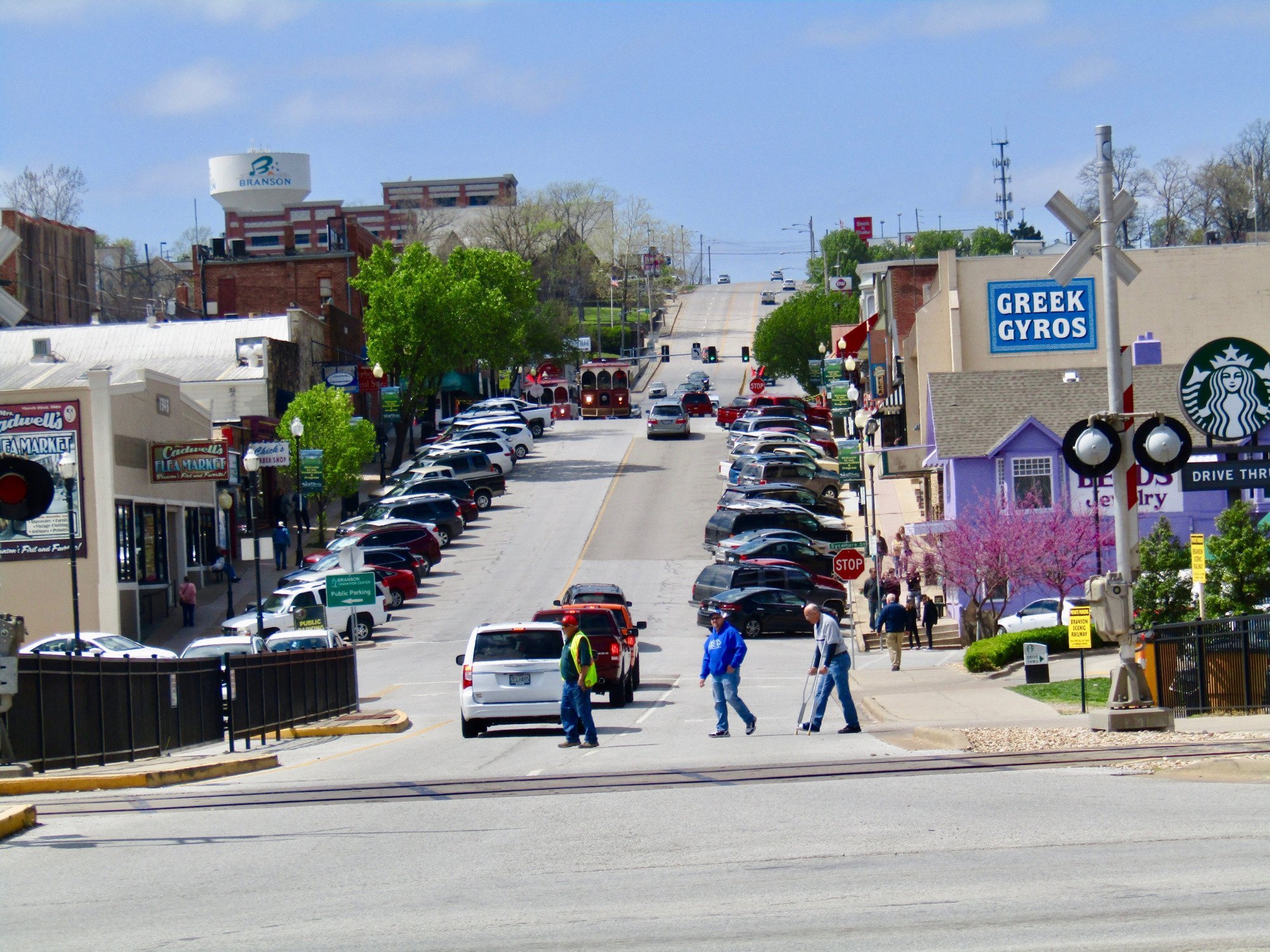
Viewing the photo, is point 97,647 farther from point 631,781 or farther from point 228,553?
point 631,781

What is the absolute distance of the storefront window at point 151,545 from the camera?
44.9 metres

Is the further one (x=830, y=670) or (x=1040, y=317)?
(x=1040, y=317)

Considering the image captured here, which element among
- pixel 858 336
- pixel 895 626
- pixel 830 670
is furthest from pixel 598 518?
pixel 830 670

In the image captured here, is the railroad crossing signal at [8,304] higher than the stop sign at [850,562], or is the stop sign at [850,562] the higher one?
the railroad crossing signal at [8,304]

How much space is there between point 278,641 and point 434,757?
14165mm

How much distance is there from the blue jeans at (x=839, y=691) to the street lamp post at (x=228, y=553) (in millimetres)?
25304

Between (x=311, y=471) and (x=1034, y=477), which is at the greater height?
(x=311, y=471)

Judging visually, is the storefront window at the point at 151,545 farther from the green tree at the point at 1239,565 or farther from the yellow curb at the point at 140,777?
the green tree at the point at 1239,565

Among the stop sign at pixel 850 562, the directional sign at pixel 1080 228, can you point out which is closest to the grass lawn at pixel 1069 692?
the directional sign at pixel 1080 228

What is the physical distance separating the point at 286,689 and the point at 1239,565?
14.8m

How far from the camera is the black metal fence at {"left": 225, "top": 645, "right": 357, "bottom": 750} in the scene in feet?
70.3

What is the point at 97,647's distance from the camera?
30.7m

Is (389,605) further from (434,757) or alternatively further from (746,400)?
(746,400)

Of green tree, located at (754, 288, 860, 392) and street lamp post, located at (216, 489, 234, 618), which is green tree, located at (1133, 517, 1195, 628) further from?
green tree, located at (754, 288, 860, 392)
